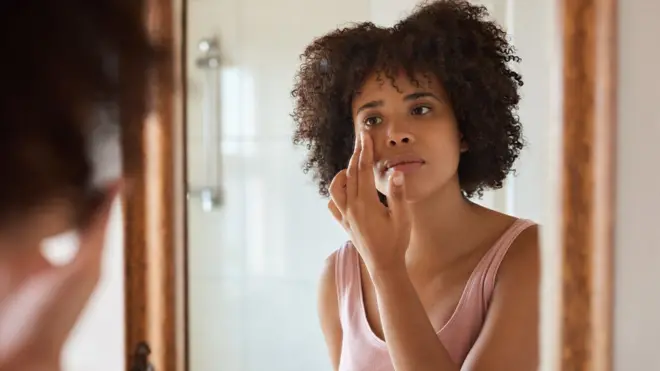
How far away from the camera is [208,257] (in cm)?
69

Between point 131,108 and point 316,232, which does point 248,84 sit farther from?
point 131,108

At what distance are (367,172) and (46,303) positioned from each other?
0.94ft

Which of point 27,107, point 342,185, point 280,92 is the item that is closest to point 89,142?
point 27,107

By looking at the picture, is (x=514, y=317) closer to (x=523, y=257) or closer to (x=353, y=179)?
(x=523, y=257)

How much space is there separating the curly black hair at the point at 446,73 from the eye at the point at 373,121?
2cm

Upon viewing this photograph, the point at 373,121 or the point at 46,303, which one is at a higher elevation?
the point at 373,121

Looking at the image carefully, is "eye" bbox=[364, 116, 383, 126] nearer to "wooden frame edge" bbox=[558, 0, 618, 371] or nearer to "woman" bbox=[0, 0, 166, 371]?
"wooden frame edge" bbox=[558, 0, 618, 371]

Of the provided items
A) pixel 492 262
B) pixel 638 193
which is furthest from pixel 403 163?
pixel 638 193

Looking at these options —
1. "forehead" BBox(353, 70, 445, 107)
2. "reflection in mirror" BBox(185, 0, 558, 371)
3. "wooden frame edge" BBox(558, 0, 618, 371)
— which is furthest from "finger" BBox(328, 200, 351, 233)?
"wooden frame edge" BBox(558, 0, 618, 371)

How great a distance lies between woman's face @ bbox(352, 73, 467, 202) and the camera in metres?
0.51

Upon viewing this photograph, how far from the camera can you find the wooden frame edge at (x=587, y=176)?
1.84 feet

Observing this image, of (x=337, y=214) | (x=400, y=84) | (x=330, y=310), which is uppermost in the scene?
(x=400, y=84)

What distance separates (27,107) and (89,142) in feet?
0.08

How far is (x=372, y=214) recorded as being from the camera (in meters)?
0.50
